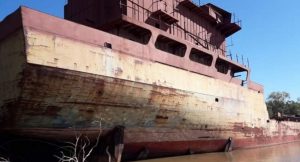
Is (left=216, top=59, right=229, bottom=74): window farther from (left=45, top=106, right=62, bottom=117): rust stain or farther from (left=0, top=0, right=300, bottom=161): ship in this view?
(left=45, top=106, right=62, bottom=117): rust stain

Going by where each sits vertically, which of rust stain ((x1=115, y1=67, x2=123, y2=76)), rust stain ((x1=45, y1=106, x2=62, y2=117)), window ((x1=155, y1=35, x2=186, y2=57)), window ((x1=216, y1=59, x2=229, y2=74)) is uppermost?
window ((x1=155, y1=35, x2=186, y2=57))

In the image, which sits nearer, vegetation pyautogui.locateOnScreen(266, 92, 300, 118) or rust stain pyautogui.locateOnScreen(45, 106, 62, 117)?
rust stain pyautogui.locateOnScreen(45, 106, 62, 117)

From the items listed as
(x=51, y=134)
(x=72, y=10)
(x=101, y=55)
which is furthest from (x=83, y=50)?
(x=72, y=10)

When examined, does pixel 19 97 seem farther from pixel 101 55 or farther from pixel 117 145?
pixel 117 145

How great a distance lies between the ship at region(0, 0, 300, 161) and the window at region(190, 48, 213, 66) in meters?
0.07

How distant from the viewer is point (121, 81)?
943 centimetres

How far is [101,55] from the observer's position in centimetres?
902

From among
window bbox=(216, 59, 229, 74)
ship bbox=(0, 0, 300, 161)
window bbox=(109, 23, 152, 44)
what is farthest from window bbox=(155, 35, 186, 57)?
window bbox=(216, 59, 229, 74)

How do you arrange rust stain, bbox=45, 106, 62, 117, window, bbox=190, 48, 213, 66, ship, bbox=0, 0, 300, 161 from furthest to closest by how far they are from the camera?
window, bbox=190, 48, 213, 66, rust stain, bbox=45, 106, 62, 117, ship, bbox=0, 0, 300, 161


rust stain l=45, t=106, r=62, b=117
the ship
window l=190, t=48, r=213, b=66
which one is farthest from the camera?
window l=190, t=48, r=213, b=66

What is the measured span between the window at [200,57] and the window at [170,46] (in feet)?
3.20

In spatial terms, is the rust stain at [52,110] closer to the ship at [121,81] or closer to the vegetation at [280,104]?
the ship at [121,81]

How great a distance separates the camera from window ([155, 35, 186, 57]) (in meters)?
12.4

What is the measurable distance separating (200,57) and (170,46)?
8.50 feet
